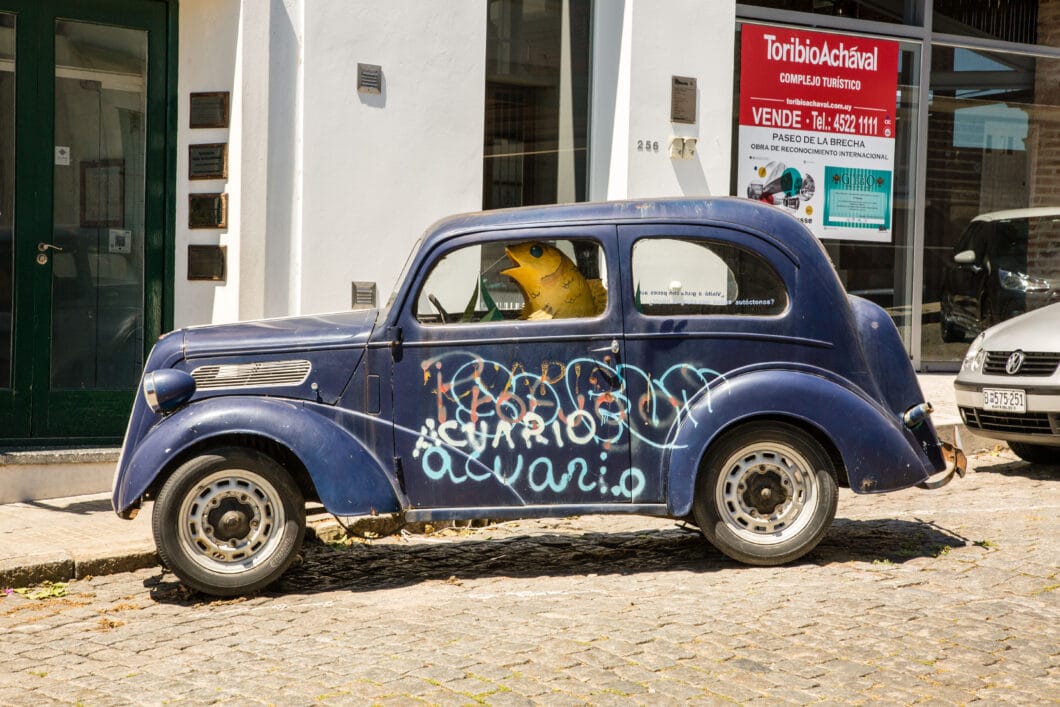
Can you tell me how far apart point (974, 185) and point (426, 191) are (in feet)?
23.0

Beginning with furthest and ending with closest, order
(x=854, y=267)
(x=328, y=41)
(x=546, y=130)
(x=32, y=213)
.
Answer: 1. (x=854, y=267)
2. (x=546, y=130)
3. (x=328, y=41)
4. (x=32, y=213)

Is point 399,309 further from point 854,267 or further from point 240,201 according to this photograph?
point 854,267

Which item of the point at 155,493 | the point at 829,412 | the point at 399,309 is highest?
the point at 399,309

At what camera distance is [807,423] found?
644cm

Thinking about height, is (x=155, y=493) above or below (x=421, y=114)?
below

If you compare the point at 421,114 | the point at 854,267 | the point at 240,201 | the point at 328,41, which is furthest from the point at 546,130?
the point at 854,267

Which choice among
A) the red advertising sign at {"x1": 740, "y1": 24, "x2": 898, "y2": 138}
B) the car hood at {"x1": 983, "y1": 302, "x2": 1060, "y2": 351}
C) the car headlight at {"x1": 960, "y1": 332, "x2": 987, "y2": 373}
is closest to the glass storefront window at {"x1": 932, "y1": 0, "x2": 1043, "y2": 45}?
the red advertising sign at {"x1": 740, "y1": 24, "x2": 898, "y2": 138}

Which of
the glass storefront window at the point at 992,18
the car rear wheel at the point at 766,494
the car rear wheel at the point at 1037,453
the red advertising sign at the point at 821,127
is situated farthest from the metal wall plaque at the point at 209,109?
the glass storefront window at the point at 992,18

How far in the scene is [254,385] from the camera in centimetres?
628

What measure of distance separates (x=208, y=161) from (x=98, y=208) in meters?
0.84

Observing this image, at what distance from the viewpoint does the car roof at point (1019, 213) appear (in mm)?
14492

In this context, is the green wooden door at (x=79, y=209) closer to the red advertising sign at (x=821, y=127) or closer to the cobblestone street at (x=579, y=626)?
the cobblestone street at (x=579, y=626)

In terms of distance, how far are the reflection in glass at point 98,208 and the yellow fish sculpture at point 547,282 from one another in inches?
158

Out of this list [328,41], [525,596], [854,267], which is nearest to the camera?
[525,596]
